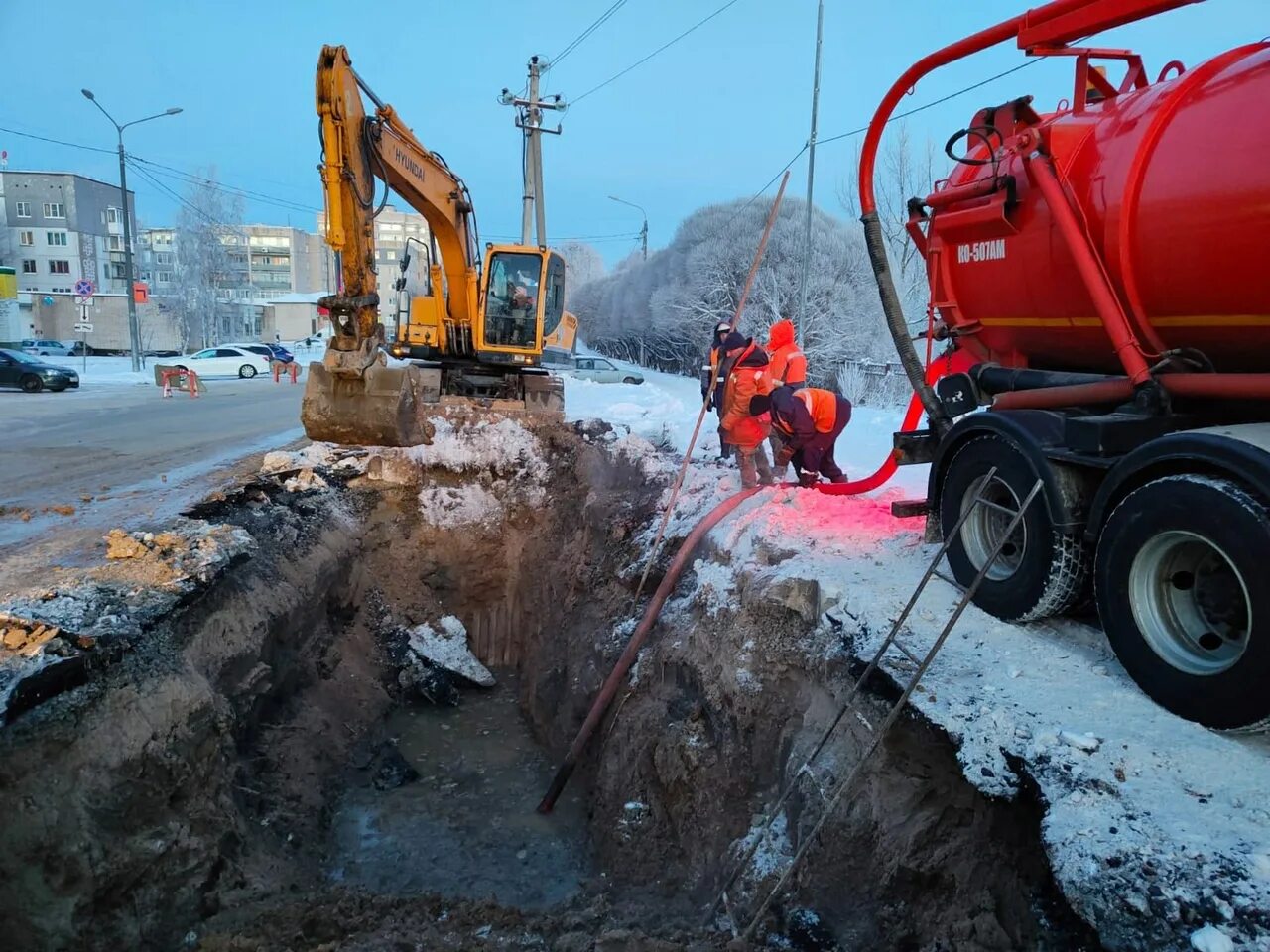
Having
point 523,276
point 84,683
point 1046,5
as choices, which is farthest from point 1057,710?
point 523,276

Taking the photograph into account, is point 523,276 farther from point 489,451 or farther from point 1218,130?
point 1218,130

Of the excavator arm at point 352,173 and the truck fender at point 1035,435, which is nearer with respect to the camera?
the truck fender at point 1035,435

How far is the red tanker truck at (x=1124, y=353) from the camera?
3.01 meters

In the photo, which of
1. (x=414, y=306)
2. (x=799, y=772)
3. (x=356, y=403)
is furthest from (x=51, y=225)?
(x=799, y=772)

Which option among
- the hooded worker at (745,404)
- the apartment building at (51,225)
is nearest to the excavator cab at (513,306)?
the hooded worker at (745,404)

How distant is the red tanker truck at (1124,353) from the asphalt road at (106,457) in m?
6.00

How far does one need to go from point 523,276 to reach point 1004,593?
989cm

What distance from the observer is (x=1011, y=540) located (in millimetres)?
4371

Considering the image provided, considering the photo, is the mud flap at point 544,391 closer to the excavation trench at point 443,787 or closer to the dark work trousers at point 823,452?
the excavation trench at point 443,787

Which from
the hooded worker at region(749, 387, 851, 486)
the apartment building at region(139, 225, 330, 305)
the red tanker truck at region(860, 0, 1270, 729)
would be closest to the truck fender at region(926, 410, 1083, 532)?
the red tanker truck at region(860, 0, 1270, 729)

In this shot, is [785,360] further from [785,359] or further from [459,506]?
[459,506]

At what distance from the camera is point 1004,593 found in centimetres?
407

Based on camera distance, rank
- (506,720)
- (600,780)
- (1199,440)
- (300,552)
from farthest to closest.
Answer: (506,720) → (300,552) → (600,780) → (1199,440)

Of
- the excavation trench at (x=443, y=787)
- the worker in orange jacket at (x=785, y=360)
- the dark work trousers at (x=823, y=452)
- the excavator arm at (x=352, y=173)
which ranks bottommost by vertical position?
the excavation trench at (x=443, y=787)
